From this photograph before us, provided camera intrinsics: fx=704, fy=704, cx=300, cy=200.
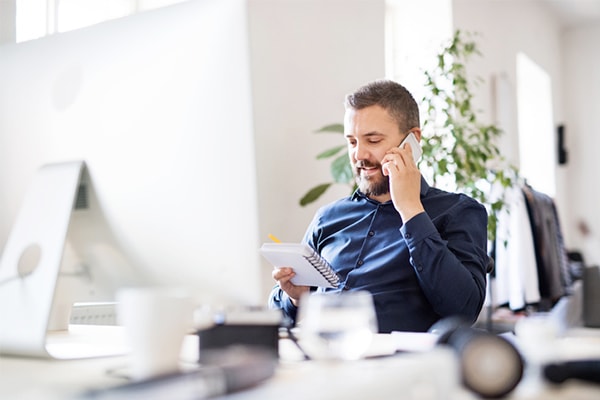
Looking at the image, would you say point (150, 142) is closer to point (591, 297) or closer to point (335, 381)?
point (335, 381)

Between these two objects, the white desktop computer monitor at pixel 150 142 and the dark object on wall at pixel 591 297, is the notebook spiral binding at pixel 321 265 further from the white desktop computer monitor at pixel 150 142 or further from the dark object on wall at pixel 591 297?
the dark object on wall at pixel 591 297

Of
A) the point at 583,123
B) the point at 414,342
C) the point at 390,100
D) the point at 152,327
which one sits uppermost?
the point at 583,123

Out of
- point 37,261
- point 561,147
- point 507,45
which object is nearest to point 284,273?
point 37,261

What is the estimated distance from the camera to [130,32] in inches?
40.5

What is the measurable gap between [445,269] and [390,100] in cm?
54

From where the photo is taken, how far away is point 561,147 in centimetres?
753

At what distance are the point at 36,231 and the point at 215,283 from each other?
1.00 feet

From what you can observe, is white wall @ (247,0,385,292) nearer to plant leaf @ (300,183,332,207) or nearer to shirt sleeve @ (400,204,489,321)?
plant leaf @ (300,183,332,207)

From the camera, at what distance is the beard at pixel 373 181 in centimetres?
194

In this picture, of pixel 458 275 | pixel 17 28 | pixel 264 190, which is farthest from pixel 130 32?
pixel 264 190

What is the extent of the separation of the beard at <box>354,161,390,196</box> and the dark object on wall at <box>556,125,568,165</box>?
6.13 meters

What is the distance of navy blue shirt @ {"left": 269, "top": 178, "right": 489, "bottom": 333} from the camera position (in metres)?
1.68

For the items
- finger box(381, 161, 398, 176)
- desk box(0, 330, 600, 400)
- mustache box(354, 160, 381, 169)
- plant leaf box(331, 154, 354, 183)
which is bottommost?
desk box(0, 330, 600, 400)

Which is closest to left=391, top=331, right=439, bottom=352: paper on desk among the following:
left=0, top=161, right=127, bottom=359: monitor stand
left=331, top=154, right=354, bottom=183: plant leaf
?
left=0, top=161, right=127, bottom=359: monitor stand
